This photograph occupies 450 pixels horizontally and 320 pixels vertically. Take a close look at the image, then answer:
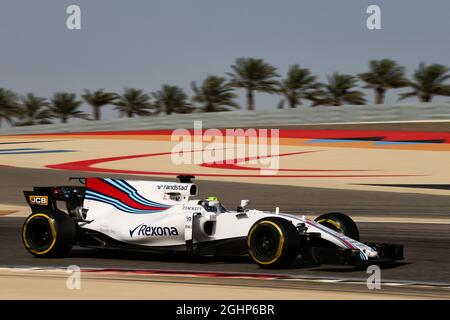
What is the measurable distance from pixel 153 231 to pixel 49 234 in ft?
4.77

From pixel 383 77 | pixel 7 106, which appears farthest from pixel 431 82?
pixel 7 106

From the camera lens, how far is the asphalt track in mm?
9836

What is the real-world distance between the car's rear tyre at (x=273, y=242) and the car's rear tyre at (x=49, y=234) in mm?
2583

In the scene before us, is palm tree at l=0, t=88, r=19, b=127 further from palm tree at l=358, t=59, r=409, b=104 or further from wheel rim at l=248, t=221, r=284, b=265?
wheel rim at l=248, t=221, r=284, b=265

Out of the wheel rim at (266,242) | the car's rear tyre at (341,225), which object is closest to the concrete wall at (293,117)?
the car's rear tyre at (341,225)

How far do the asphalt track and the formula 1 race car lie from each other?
0.19 meters

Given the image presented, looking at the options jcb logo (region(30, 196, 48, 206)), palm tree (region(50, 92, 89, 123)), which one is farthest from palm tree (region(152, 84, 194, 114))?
jcb logo (region(30, 196, 48, 206))

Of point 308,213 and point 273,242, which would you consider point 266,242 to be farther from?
point 308,213

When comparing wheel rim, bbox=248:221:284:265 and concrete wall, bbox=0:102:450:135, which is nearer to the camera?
wheel rim, bbox=248:221:284:265

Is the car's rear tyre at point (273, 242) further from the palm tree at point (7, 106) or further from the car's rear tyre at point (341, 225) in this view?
the palm tree at point (7, 106)

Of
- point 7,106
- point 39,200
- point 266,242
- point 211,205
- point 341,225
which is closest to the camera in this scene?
point 266,242

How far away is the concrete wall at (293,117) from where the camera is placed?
106ft

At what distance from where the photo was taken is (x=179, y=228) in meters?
10.5
